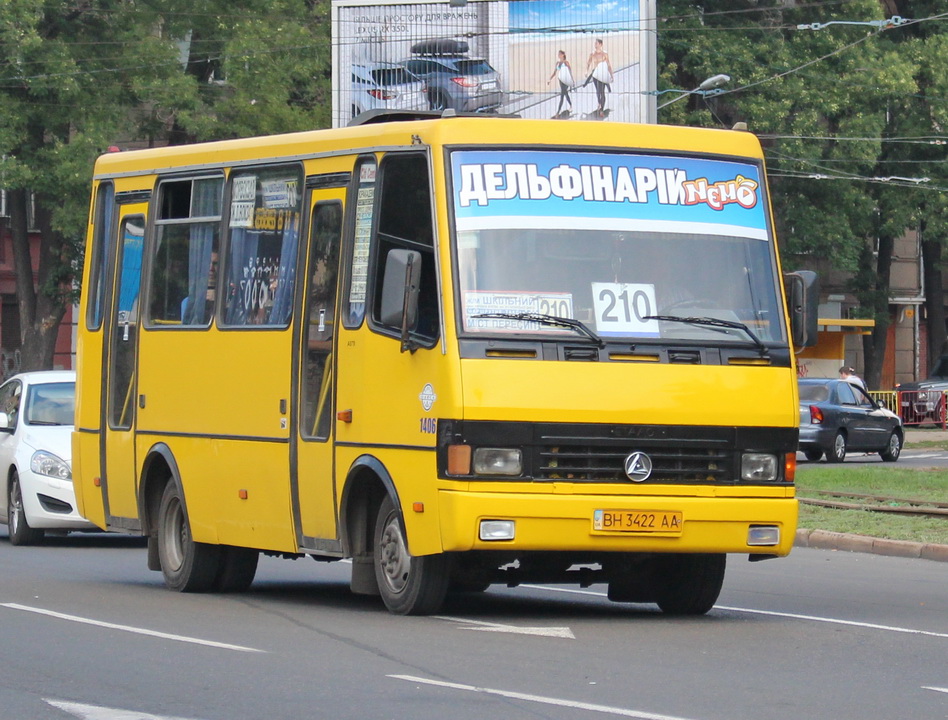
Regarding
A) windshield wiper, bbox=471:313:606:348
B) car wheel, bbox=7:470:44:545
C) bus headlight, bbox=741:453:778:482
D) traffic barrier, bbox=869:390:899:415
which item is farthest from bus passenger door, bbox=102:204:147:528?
traffic barrier, bbox=869:390:899:415

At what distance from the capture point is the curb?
17219 millimetres

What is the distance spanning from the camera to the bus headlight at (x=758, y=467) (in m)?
10.9

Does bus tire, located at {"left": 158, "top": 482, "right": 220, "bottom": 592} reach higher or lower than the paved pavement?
higher

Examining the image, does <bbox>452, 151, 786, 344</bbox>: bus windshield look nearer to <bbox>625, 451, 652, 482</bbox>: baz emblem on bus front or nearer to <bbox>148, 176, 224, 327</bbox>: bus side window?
<bbox>625, 451, 652, 482</bbox>: baz emblem on bus front

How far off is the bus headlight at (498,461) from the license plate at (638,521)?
20.0 inches

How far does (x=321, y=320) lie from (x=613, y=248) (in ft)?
6.45

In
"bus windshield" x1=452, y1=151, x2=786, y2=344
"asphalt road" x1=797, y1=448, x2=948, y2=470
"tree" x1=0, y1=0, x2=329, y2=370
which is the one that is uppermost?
"tree" x1=0, y1=0, x2=329, y2=370

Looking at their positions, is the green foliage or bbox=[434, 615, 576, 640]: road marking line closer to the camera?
bbox=[434, 615, 576, 640]: road marking line

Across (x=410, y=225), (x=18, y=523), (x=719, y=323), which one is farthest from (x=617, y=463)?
(x=18, y=523)

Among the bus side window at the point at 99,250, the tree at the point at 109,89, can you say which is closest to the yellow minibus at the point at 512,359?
the bus side window at the point at 99,250

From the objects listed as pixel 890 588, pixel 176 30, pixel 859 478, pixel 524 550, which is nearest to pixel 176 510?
pixel 524 550

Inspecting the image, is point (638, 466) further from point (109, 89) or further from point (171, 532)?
point (109, 89)

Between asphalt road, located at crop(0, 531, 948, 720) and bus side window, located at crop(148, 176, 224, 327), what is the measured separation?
6.46ft

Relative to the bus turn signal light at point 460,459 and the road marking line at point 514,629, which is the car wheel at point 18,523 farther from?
the bus turn signal light at point 460,459
